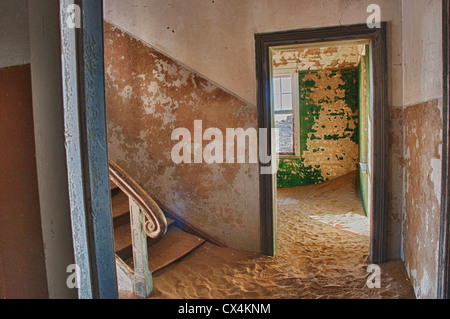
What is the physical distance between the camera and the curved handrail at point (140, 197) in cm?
222

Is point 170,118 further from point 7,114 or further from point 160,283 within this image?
point 7,114

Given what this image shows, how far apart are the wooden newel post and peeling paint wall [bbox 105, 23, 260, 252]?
114cm

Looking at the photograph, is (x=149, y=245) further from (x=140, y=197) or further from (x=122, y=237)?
(x=140, y=197)

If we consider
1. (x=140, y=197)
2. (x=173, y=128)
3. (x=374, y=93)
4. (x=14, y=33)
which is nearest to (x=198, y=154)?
(x=173, y=128)

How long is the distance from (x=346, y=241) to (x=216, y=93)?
237 cm

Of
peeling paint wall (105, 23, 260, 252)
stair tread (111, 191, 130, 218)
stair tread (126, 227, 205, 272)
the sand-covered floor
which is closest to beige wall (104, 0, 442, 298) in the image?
peeling paint wall (105, 23, 260, 252)

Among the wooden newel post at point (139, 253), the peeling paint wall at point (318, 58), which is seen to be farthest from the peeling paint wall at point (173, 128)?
the peeling paint wall at point (318, 58)

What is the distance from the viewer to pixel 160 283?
110 inches

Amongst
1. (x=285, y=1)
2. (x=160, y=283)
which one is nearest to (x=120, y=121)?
(x=160, y=283)

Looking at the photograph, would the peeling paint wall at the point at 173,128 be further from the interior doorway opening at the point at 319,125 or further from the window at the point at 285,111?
the window at the point at 285,111

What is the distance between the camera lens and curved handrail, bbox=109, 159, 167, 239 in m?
2.22

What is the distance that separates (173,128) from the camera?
142 inches

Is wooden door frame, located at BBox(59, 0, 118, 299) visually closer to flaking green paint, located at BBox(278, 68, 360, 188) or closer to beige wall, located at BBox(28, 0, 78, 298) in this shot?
beige wall, located at BBox(28, 0, 78, 298)

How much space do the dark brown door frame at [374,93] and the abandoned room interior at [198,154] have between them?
1 cm
